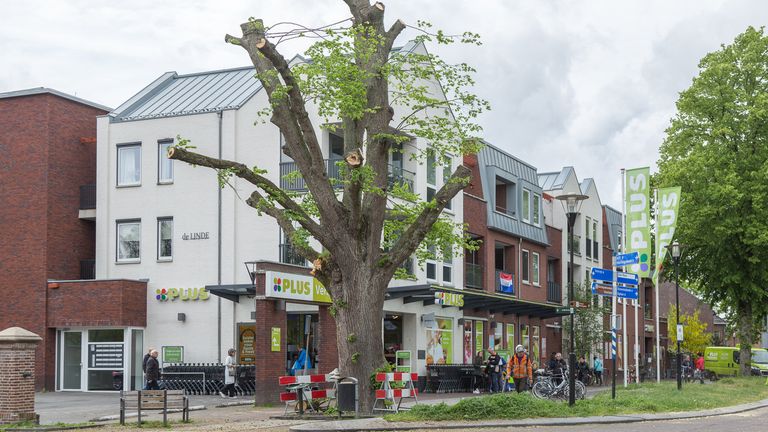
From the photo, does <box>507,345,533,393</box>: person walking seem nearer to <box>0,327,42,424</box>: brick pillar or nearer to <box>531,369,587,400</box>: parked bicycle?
<box>531,369,587,400</box>: parked bicycle

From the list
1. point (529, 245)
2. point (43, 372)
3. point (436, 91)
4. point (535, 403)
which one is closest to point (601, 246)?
point (529, 245)

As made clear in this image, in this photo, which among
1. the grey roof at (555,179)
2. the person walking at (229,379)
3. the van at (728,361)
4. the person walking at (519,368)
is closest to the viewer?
the person walking at (519,368)

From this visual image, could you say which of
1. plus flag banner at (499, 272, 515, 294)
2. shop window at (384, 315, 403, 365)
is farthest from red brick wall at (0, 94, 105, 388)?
plus flag banner at (499, 272, 515, 294)

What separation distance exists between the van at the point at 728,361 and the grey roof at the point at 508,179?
47.7ft

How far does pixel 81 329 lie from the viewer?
36219 mm

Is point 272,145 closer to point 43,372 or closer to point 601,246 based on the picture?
point 43,372

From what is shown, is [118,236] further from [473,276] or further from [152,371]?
[473,276]

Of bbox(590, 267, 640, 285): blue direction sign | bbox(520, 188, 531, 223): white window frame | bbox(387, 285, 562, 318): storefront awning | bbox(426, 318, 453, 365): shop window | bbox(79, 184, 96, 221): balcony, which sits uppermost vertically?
bbox(520, 188, 531, 223): white window frame

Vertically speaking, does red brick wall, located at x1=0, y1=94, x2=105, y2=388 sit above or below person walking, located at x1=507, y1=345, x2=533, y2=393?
above

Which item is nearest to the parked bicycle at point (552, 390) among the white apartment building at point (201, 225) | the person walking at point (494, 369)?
the person walking at point (494, 369)

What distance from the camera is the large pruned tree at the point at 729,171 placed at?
44.5 m

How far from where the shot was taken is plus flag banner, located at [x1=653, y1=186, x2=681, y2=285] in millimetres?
35062

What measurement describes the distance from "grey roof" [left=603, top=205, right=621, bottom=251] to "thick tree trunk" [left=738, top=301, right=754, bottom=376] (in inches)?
587

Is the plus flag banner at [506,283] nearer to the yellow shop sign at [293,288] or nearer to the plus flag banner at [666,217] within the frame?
the plus flag banner at [666,217]
